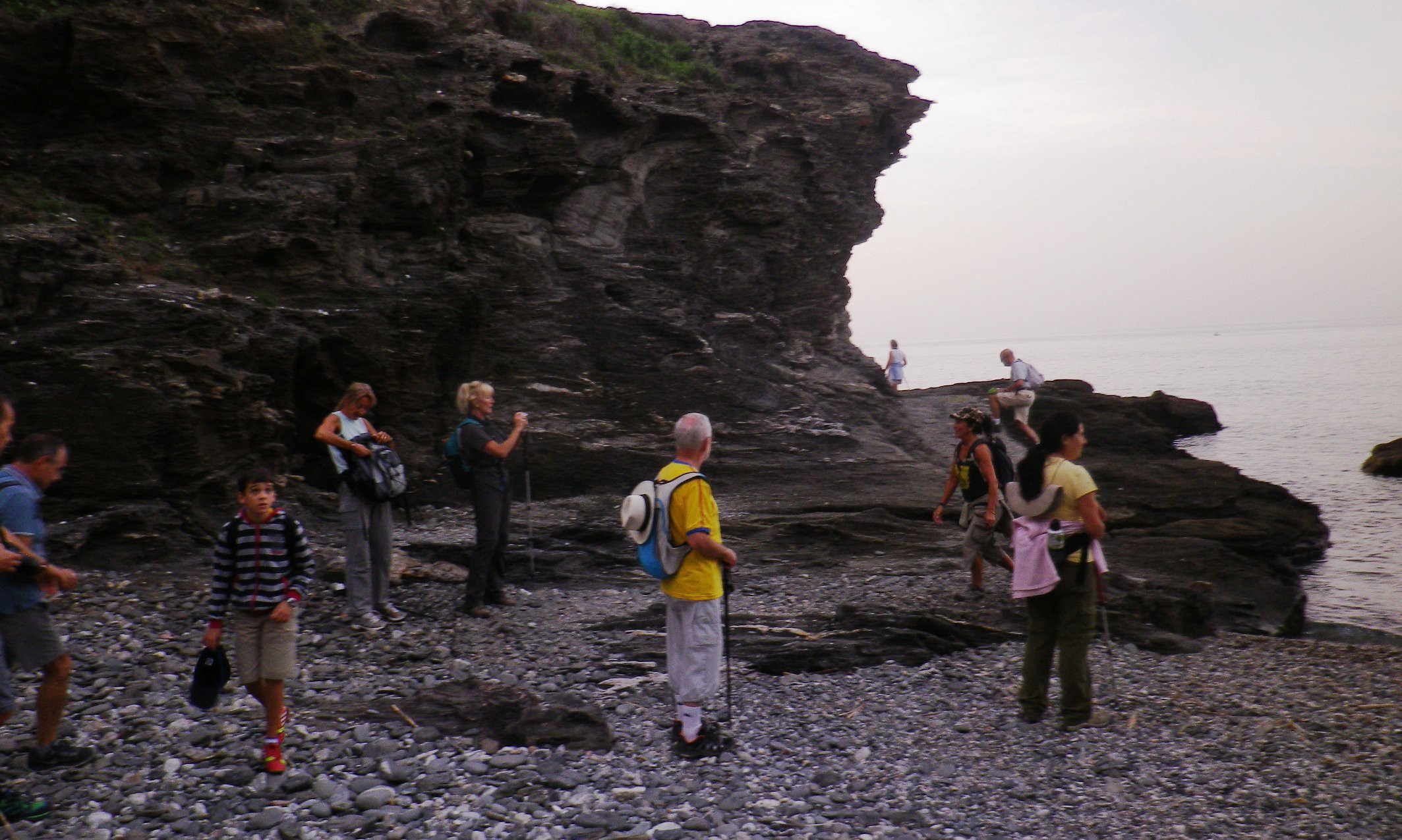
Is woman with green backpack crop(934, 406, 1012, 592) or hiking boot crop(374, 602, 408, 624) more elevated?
woman with green backpack crop(934, 406, 1012, 592)

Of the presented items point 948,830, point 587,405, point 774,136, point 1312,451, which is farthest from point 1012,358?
point 1312,451

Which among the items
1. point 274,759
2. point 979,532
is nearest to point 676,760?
point 274,759

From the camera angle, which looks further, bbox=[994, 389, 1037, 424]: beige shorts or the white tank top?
bbox=[994, 389, 1037, 424]: beige shorts

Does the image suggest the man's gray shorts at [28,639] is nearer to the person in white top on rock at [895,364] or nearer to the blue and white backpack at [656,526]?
the blue and white backpack at [656,526]

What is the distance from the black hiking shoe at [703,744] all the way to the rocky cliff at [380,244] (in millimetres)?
7034

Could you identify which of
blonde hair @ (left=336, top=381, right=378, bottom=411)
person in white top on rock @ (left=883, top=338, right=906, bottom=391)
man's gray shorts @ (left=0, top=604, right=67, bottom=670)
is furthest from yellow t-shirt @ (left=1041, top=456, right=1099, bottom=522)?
person in white top on rock @ (left=883, top=338, right=906, bottom=391)

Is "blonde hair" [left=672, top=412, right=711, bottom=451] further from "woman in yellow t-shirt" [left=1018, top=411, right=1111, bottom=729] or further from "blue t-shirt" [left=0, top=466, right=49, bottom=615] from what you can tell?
"blue t-shirt" [left=0, top=466, right=49, bottom=615]

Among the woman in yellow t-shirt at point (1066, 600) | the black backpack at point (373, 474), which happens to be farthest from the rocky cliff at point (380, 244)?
the woman in yellow t-shirt at point (1066, 600)

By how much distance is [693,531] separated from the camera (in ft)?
20.8

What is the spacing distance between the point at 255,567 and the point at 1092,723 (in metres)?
6.33

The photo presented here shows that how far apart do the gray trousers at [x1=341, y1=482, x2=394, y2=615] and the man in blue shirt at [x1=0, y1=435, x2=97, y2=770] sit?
11.4 feet

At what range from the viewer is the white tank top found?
8.87 meters

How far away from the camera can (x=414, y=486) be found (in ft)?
47.5

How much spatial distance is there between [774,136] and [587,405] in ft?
31.0
